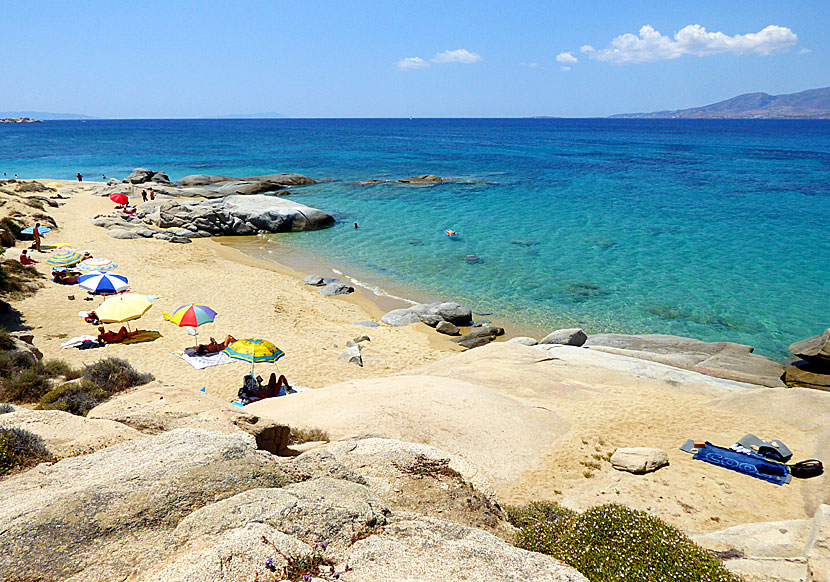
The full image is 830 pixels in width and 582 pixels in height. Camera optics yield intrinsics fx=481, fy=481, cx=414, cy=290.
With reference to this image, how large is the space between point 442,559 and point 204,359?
13.7 m

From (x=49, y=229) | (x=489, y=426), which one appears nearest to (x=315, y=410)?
(x=489, y=426)

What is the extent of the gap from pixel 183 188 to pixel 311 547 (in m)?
54.2

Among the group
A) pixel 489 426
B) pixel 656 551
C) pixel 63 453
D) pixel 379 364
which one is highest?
pixel 63 453

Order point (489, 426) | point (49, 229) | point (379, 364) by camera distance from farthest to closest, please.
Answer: point (49, 229) → point (379, 364) → point (489, 426)

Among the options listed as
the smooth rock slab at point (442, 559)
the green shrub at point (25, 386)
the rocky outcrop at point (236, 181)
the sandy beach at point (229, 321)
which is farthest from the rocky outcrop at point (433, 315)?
the rocky outcrop at point (236, 181)

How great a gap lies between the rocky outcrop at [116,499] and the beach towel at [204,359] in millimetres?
9797

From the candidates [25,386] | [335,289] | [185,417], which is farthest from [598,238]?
[25,386]

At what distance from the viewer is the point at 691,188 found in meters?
52.7

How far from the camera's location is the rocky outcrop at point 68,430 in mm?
7039

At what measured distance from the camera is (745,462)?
34.5ft

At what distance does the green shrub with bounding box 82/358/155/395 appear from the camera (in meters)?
11.2

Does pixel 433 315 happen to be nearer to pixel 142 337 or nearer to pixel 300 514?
pixel 142 337

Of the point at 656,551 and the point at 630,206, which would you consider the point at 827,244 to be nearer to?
the point at 630,206

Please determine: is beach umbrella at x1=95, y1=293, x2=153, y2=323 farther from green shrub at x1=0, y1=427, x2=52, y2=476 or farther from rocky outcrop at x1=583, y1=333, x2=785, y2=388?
rocky outcrop at x1=583, y1=333, x2=785, y2=388
